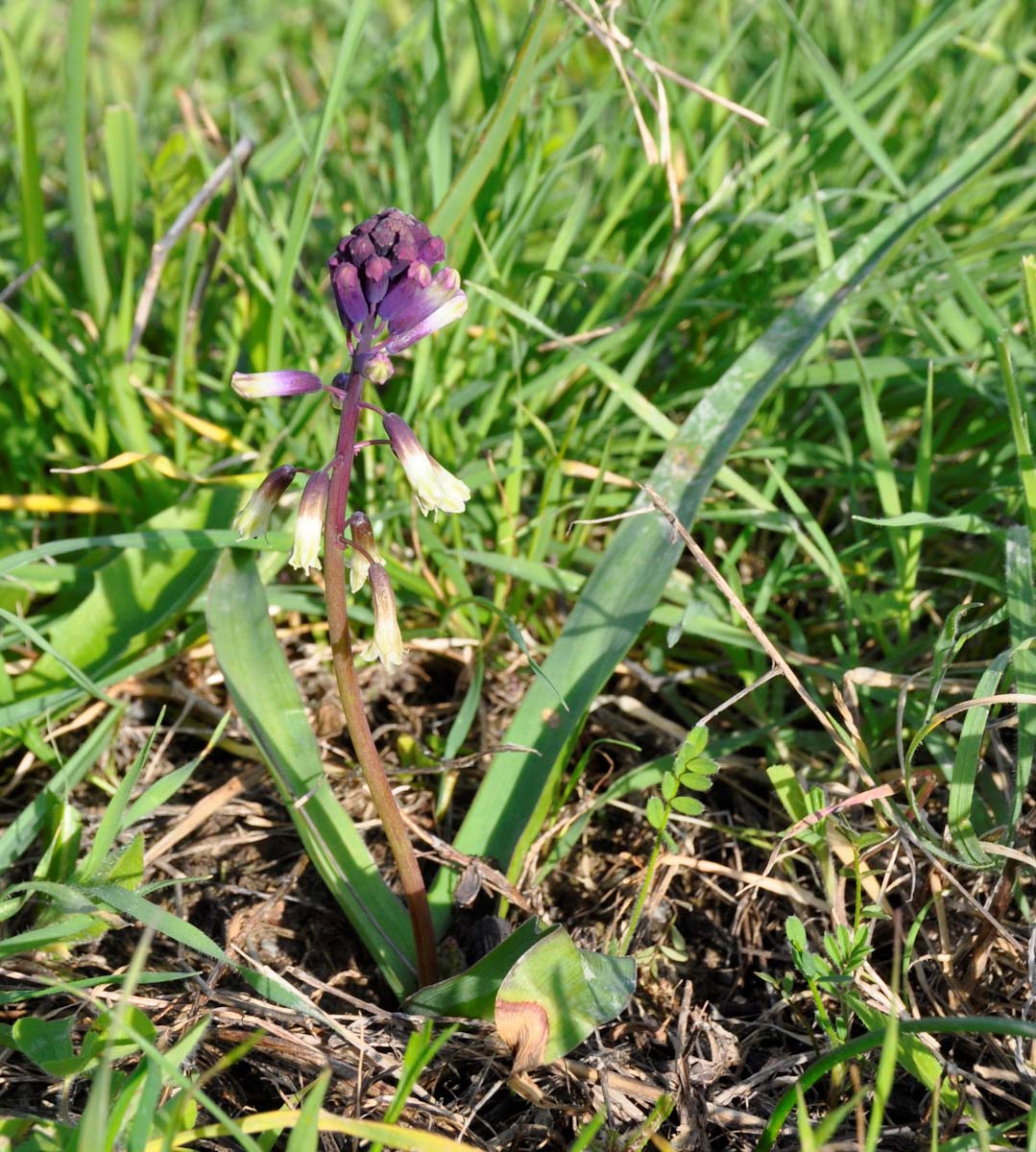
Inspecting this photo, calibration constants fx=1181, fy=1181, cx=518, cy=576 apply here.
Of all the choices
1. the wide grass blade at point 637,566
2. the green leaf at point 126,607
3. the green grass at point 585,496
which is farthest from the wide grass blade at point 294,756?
the green leaf at point 126,607

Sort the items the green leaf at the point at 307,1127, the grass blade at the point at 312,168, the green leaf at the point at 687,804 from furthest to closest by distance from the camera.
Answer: the grass blade at the point at 312,168 < the green leaf at the point at 687,804 < the green leaf at the point at 307,1127

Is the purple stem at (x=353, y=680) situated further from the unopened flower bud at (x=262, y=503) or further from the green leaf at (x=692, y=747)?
the green leaf at (x=692, y=747)

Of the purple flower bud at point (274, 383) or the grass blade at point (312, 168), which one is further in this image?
the grass blade at point (312, 168)

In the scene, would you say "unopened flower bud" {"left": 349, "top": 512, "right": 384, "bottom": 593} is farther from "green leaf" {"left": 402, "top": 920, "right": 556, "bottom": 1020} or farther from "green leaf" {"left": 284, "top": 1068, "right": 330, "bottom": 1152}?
"green leaf" {"left": 284, "top": 1068, "right": 330, "bottom": 1152}

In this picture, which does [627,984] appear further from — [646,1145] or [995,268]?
[995,268]

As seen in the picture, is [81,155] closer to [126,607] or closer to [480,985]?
[126,607]

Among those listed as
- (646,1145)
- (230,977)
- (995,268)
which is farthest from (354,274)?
(995,268)

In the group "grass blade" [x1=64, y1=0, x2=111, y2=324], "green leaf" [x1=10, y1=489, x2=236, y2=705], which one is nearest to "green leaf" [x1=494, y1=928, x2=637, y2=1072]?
"green leaf" [x1=10, y1=489, x2=236, y2=705]
